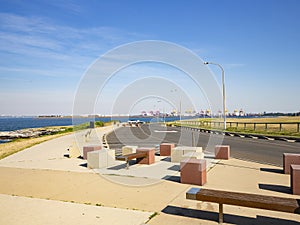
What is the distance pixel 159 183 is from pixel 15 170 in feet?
17.7

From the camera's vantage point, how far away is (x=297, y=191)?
21.2 ft

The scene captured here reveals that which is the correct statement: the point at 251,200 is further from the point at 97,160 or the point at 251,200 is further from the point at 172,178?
the point at 97,160

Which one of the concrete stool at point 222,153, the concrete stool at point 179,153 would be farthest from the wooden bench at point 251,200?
the concrete stool at point 222,153

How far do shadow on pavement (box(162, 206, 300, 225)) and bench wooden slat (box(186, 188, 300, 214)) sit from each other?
0.38 m

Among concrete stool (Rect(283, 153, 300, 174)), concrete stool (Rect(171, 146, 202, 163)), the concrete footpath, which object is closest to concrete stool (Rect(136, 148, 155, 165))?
concrete stool (Rect(171, 146, 202, 163))

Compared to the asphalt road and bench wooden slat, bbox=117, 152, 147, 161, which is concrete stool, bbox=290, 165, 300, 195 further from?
bench wooden slat, bbox=117, 152, 147, 161

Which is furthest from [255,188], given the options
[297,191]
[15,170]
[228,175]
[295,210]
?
[15,170]

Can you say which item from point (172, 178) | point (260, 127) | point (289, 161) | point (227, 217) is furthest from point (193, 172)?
point (260, 127)

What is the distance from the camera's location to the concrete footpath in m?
4.98

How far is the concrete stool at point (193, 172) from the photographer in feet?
24.3

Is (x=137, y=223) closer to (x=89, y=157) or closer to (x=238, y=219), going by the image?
(x=238, y=219)

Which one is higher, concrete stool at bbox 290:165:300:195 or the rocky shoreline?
concrete stool at bbox 290:165:300:195

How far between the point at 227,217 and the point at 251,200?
70 cm

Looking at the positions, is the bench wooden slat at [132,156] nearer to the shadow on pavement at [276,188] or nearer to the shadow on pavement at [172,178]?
the shadow on pavement at [172,178]
